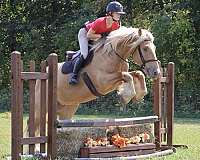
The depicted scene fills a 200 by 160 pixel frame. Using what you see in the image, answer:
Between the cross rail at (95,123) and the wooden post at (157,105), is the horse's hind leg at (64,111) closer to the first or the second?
the wooden post at (157,105)

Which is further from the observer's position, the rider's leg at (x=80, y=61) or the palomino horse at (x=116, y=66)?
the rider's leg at (x=80, y=61)

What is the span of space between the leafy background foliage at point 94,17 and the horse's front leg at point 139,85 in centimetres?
1328

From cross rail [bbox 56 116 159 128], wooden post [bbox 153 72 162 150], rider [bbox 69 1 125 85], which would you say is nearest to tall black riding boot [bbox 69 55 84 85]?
rider [bbox 69 1 125 85]

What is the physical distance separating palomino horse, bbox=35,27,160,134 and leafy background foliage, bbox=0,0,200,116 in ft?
41.9

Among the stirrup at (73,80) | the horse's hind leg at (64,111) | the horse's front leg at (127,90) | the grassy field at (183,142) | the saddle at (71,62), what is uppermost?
the saddle at (71,62)

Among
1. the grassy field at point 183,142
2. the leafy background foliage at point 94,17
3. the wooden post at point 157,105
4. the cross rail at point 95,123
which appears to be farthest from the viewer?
the leafy background foliage at point 94,17

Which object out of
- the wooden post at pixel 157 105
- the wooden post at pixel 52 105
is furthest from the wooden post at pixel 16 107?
the wooden post at pixel 157 105

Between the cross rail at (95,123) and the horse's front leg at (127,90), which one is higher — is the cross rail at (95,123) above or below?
below

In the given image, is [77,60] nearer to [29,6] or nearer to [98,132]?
[98,132]

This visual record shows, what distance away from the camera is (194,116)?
2106 centimetres

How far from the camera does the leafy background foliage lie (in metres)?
23.3

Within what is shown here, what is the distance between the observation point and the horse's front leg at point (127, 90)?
7840mm

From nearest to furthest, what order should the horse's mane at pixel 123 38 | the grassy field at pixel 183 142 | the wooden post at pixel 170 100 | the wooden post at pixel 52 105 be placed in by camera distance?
the wooden post at pixel 52 105
the horse's mane at pixel 123 38
the grassy field at pixel 183 142
the wooden post at pixel 170 100

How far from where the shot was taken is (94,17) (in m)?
25.4
